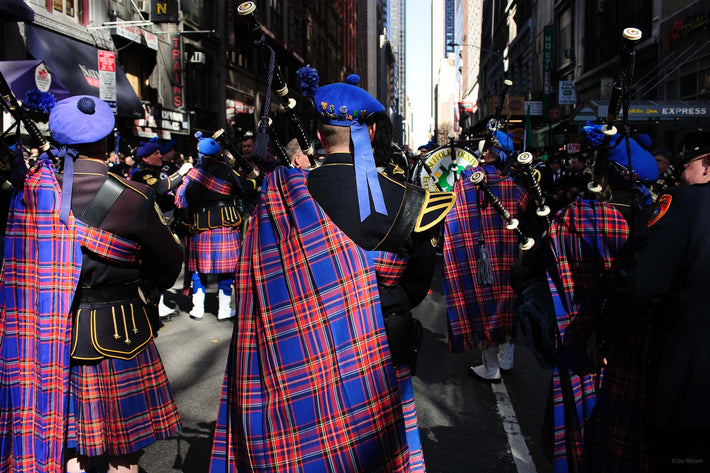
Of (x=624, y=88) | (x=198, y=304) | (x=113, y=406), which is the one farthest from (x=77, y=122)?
(x=198, y=304)

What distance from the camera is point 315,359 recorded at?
7.13ft

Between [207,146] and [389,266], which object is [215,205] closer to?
[207,146]

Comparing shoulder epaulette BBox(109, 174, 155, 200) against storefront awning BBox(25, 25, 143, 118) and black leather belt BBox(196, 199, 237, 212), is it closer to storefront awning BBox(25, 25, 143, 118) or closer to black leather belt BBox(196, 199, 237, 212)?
black leather belt BBox(196, 199, 237, 212)

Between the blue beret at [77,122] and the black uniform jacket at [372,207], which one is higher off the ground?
→ the blue beret at [77,122]

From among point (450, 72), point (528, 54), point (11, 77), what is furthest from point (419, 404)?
point (450, 72)

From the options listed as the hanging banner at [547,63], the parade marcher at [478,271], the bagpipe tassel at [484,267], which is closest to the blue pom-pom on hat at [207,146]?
the parade marcher at [478,271]

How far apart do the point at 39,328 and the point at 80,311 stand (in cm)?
19

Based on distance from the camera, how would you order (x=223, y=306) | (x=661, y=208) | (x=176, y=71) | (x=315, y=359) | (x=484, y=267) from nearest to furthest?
(x=315, y=359) → (x=661, y=208) → (x=484, y=267) → (x=223, y=306) → (x=176, y=71)

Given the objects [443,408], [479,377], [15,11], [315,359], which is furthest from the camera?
[15,11]

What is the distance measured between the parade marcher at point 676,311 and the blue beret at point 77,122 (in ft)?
7.80

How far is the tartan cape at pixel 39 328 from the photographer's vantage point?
2701 mm

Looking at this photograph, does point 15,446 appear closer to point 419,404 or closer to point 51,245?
point 51,245

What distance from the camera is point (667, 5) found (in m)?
18.4

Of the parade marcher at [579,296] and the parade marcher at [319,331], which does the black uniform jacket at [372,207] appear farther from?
the parade marcher at [579,296]
